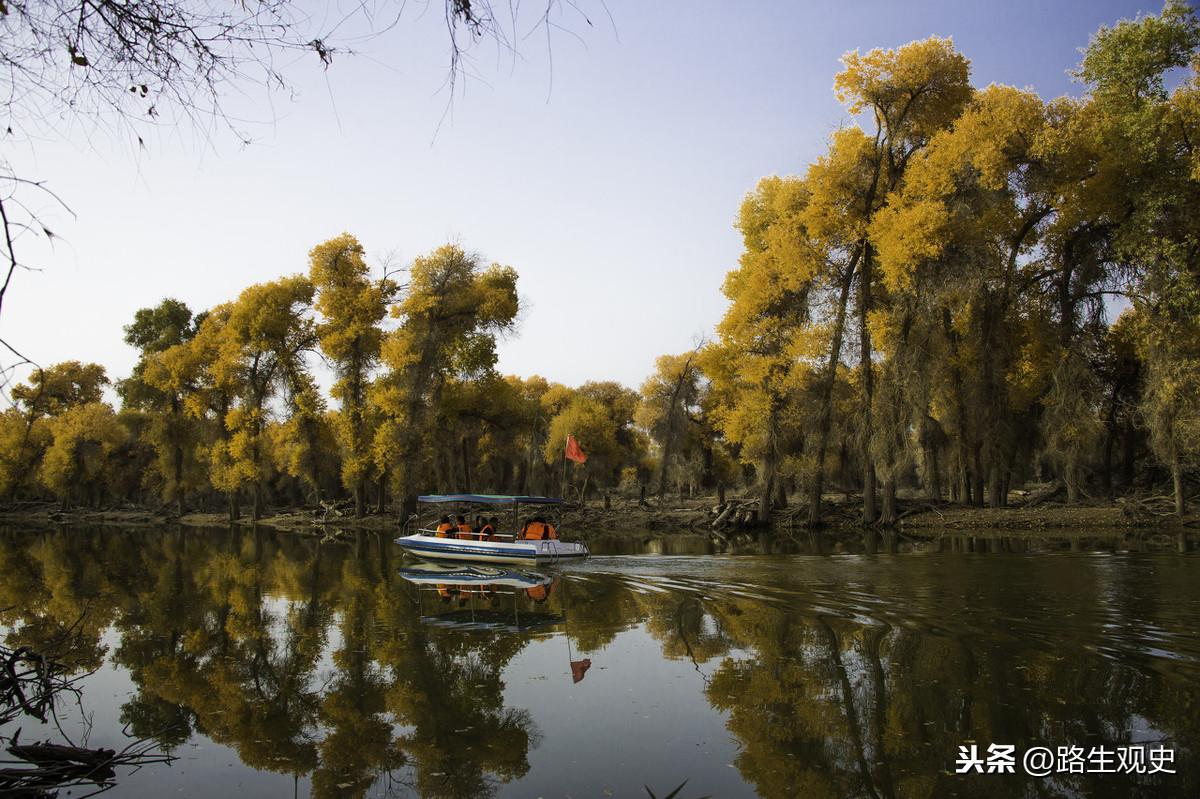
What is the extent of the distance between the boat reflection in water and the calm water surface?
0.11 metres

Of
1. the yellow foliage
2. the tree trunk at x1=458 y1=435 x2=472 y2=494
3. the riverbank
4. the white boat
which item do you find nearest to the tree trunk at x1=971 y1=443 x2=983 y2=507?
the riverbank

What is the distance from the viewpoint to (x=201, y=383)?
43.2 metres

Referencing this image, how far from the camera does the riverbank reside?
26078mm

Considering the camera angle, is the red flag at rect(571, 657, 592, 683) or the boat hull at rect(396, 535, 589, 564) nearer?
the red flag at rect(571, 657, 592, 683)

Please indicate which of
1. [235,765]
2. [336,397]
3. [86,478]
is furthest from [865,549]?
[86,478]

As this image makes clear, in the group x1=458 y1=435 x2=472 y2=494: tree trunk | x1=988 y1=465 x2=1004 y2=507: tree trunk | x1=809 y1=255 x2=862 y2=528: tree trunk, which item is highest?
x1=809 y1=255 x2=862 y2=528: tree trunk

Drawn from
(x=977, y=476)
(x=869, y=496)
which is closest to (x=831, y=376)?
(x=869, y=496)

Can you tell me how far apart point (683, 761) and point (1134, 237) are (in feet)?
81.9

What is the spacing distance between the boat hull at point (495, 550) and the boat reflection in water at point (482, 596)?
0.66 meters

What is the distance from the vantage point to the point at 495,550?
2197 cm

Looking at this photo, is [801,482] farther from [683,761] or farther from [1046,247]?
[683,761]

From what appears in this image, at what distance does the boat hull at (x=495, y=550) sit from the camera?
69.6 feet

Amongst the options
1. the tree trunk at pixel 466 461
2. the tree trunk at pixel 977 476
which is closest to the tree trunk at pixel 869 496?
the tree trunk at pixel 977 476

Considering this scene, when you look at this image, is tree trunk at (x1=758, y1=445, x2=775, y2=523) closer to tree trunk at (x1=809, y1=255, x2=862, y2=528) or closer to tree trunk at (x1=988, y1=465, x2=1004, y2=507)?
tree trunk at (x1=809, y1=255, x2=862, y2=528)
